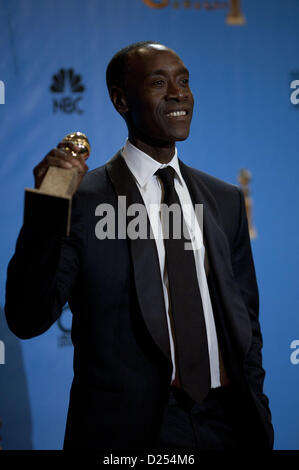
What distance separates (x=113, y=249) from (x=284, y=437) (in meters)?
1.61

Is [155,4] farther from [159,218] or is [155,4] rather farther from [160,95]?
[159,218]

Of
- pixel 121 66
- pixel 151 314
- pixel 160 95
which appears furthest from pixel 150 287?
pixel 121 66

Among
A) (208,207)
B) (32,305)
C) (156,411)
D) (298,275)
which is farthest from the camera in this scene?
(298,275)

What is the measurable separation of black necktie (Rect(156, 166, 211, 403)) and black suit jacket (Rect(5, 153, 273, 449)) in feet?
0.12

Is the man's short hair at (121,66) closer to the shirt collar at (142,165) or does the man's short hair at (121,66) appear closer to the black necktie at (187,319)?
the shirt collar at (142,165)

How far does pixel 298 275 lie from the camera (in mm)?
2332

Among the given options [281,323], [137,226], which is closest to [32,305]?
[137,226]

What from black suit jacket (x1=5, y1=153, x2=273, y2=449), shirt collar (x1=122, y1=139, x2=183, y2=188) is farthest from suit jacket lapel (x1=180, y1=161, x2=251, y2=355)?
shirt collar (x1=122, y1=139, x2=183, y2=188)

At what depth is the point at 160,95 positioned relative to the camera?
1.30 m

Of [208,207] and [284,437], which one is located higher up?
[208,207]

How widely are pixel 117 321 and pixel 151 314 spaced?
0.30 ft

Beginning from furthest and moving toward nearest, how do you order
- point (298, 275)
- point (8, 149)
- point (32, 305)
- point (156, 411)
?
1. point (298, 275)
2. point (8, 149)
3. point (156, 411)
4. point (32, 305)

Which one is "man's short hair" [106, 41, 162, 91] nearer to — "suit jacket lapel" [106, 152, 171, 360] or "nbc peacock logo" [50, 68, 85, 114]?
"suit jacket lapel" [106, 152, 171, 360]
